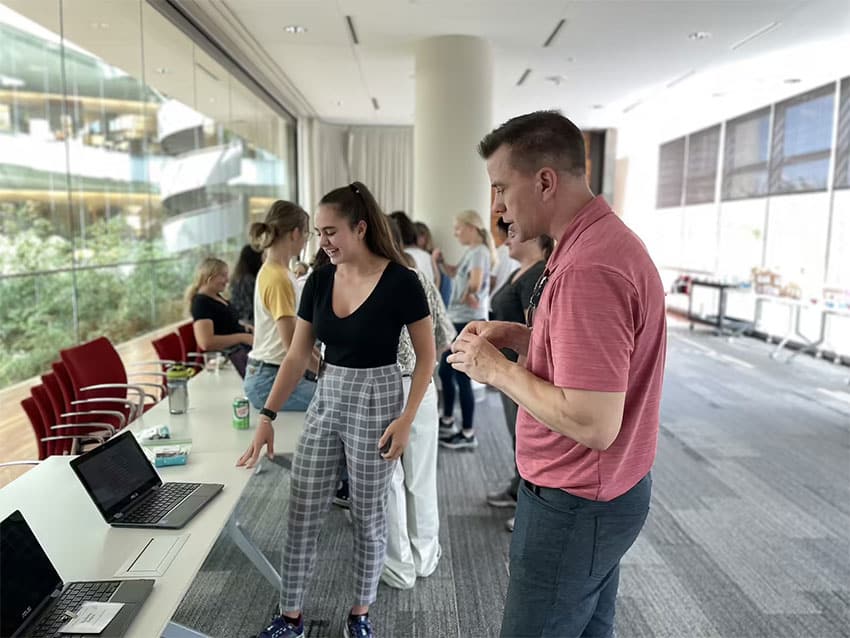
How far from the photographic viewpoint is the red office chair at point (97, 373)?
3258 mm

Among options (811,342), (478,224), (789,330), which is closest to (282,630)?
(478,224)

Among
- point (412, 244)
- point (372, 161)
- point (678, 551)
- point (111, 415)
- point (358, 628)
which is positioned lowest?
point (678, 551)

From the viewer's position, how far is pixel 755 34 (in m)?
5.73

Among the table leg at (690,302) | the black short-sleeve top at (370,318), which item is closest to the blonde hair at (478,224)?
the black short-sleeve top at (370,318)

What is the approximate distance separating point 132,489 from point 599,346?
1366 millimetres

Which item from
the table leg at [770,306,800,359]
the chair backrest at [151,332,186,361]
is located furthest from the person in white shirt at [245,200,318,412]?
the table leg at [770,306,800,359]

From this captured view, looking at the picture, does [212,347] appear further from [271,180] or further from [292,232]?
[271,180]

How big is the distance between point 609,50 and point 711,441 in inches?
157

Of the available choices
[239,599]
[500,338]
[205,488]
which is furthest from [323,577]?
[500,338]

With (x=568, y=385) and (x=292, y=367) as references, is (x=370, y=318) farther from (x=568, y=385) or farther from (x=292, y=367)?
(x=568, y=385)

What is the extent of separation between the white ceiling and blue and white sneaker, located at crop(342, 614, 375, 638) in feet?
14.7

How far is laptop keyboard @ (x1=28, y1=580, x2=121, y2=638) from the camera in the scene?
121cm

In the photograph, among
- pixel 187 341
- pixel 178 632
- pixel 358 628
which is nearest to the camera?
pixel 178 632

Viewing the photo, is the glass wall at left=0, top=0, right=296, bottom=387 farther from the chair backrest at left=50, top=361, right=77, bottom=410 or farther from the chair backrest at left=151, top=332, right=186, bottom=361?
the chair backrest at left=50, top=361, right=77, bottom=410
